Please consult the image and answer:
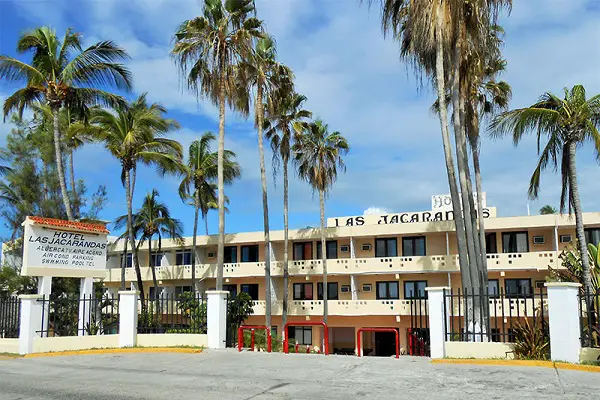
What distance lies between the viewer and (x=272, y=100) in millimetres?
31922

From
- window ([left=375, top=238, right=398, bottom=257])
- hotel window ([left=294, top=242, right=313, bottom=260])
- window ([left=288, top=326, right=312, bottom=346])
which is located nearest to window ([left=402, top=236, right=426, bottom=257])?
window ([left=375, top=238, right=398, bottom=257])

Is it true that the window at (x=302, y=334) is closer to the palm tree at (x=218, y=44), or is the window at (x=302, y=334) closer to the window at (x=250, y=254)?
the window at (x=250, y=254)

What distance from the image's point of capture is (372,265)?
1460 inches

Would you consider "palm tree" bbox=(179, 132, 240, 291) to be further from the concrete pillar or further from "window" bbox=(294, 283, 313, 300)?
the concrete pillar

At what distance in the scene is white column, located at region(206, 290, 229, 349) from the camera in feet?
57.9

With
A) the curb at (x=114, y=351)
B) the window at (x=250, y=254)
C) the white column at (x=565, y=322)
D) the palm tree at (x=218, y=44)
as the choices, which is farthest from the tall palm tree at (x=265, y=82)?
the white column at (x=565, y=322)

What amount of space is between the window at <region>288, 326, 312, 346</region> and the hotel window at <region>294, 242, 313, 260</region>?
4785 millimetres

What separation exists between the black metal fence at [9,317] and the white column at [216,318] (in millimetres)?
6102

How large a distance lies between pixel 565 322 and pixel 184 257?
35.7 metres

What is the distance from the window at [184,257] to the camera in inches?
1807

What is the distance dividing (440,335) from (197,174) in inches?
1100

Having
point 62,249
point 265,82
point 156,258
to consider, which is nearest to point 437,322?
point 62,249

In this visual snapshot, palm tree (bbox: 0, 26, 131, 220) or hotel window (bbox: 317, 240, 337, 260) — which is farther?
hotel window (bbox: 317, 240, 337, 260)

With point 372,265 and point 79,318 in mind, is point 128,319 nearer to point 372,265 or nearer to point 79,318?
point 79,318
